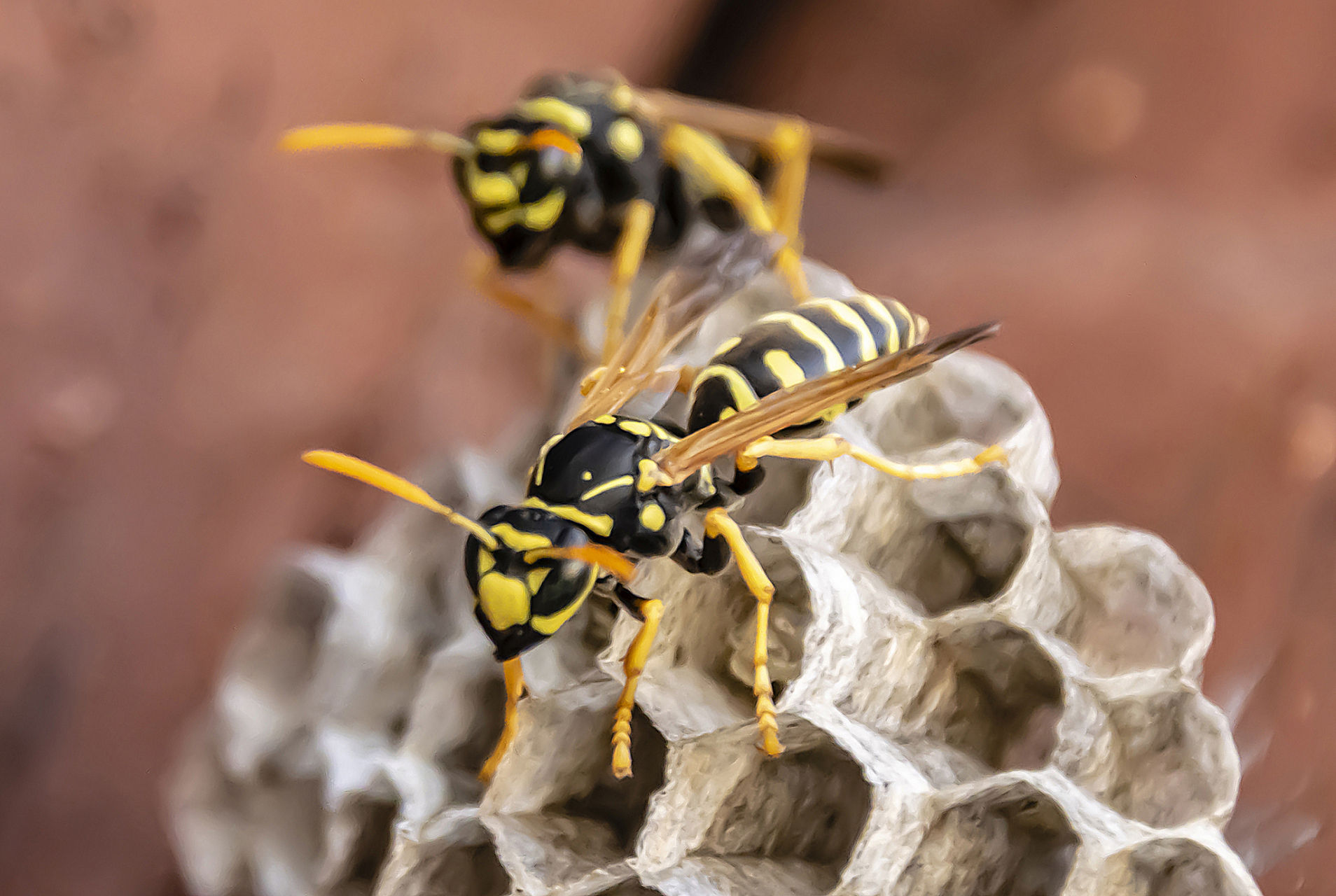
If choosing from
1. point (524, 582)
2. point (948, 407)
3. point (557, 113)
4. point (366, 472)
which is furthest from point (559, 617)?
point (557, 113)

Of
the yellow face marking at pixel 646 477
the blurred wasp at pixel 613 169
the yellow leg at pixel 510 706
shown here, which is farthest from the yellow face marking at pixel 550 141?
the yellow leg at pixel 510 706

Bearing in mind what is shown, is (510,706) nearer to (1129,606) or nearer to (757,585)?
(757,585)

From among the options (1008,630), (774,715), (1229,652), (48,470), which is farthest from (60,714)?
(1229,652)

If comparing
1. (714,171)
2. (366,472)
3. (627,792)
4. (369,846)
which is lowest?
(369,846)

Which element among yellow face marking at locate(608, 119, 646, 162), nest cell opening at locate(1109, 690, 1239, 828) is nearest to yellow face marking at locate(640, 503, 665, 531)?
nest cell opening at locate(1109, 690, 1239, 828)

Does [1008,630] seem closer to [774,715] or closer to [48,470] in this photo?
[774,715]
